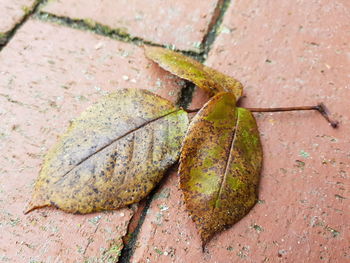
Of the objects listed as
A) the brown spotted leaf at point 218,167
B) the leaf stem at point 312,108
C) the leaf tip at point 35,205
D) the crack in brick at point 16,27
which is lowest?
the leaf tip at point 35,205

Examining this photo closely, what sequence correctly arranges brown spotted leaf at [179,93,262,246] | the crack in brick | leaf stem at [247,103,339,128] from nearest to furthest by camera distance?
brown spotted leaf at [179,93,262,246], leaf stem at [247,103,339,128], the crack in brick

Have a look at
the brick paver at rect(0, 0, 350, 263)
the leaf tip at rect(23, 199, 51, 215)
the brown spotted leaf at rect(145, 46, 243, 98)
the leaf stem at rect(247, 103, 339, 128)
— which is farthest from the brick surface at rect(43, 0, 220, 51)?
the leaf tip at rect(23, 199, 51, 215)

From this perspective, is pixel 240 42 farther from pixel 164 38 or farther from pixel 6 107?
pixel 6 107

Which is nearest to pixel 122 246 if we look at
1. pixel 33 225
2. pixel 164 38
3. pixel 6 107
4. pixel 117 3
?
pixel 33 225

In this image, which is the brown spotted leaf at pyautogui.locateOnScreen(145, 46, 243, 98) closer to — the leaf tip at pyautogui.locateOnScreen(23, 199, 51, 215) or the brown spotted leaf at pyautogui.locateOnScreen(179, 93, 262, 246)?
the brown spotted leaf at pyautogui.locateOnScreen(179, 93, 262, 246)

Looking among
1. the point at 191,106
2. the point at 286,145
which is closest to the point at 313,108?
the point at 286,145

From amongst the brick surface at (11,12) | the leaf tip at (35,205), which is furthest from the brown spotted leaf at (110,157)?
the brick surface at (11,12)

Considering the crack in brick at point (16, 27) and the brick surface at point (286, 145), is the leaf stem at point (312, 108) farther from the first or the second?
the crack in brick at point (16, 27)
